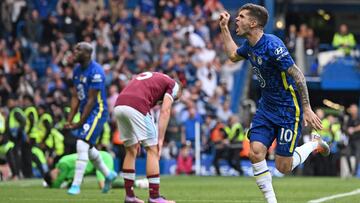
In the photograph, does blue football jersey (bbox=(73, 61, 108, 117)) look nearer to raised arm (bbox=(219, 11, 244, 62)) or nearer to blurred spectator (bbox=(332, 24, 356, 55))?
raised arm (bbox=(219, 11, 244, 62))

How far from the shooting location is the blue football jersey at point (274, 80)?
11742 mm

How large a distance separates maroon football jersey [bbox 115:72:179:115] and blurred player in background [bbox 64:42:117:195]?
3.08m

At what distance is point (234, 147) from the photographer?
2842 cm

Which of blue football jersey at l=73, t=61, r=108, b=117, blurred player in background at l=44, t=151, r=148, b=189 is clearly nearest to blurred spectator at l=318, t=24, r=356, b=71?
blurred player in background at l=44, t=151, r=148, b=189

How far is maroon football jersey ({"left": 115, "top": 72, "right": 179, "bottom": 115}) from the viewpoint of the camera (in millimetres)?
12945

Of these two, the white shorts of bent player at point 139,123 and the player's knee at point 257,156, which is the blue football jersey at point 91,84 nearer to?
the white shorts of bent player at point 139,123

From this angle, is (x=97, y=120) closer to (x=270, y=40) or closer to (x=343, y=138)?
(x=270, y=40)

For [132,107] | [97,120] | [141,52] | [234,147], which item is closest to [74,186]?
[97,120]

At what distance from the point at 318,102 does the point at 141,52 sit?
25.6 feet

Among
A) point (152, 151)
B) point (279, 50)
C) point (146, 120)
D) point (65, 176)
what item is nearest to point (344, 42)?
point (65, 176)

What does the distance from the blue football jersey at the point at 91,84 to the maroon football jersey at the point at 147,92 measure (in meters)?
3.18

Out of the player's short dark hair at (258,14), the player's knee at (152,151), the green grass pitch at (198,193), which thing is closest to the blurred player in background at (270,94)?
the player's short dark hair at (258,14)

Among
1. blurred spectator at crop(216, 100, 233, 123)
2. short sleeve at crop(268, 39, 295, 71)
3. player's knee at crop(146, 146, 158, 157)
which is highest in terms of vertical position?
short sleeve at crop(268, 39, 295, 71)

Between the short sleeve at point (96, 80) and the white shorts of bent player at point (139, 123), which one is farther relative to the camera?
the short sleeve at point (96, 80)
